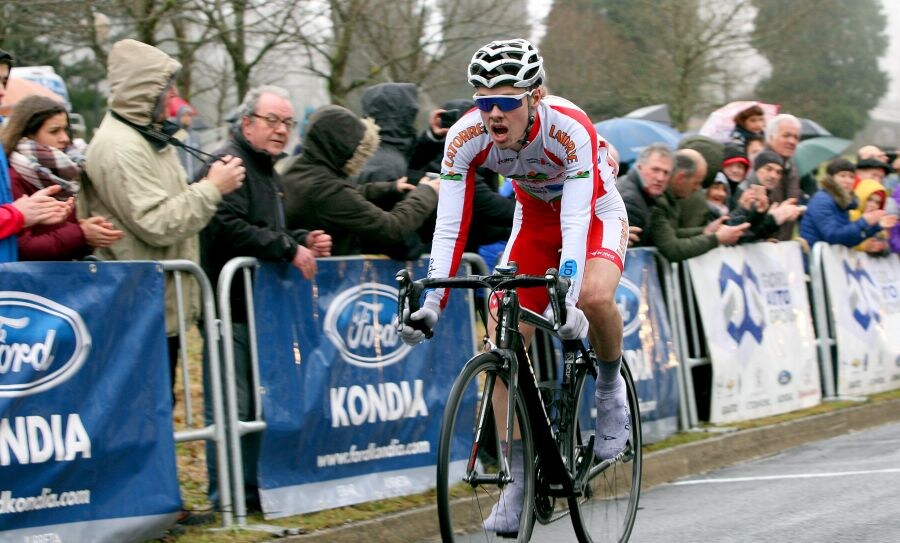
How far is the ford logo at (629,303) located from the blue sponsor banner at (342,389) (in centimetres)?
182

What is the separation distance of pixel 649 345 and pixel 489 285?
15.4ft

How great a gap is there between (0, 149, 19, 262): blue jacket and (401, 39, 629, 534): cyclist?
1926 mm

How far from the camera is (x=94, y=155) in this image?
6621mm

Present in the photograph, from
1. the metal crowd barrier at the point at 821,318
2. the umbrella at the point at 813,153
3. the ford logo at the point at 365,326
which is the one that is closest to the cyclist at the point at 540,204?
the ford logo at the point at 365,326

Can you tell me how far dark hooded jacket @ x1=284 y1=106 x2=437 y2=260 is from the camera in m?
7.63

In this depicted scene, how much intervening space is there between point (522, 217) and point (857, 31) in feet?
216

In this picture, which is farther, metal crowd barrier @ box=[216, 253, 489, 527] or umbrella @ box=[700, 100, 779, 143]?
umbrella @ box=[700, 100, 779, 143]

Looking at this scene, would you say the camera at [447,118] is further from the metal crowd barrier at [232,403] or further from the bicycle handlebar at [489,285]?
the bicycle handlebar at [489,285]

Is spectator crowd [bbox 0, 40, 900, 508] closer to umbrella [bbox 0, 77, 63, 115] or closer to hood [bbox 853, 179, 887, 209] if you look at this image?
umbrella [bbox 0, 77, 63, 115]

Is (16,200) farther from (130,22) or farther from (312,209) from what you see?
(130,22)

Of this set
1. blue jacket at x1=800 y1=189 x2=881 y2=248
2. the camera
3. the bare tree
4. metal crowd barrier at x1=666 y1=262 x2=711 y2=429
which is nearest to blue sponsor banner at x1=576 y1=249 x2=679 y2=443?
metal crowd barrier at x1=666 y1=262 x2=711 y2=429

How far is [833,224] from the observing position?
471 inches

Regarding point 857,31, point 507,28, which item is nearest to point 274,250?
point 507,28

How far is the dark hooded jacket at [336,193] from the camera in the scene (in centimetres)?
763
